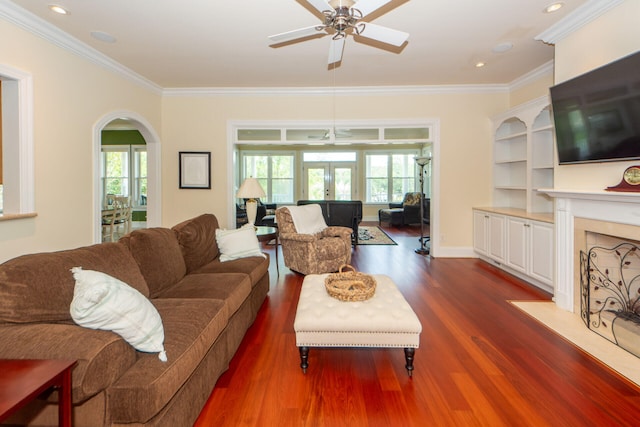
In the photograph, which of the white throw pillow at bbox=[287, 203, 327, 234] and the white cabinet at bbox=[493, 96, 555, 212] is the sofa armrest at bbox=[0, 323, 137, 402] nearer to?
the white throw pillow at bbox=[287, 203, 327, 234]

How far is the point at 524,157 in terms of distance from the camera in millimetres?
4969

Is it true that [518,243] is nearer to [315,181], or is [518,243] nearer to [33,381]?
[33,381]

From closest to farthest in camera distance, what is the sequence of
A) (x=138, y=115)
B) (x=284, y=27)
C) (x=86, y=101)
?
(x=284, y=27) → (x=86, y=101) → (x=138, y=115)

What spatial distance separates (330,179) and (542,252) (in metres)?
7.90

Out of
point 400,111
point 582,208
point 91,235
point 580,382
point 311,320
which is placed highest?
point 400,111

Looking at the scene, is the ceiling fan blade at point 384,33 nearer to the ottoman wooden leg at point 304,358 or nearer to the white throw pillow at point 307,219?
the ottoman wooden leg at point 304,358

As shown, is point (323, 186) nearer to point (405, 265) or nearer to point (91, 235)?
point (405, 265)

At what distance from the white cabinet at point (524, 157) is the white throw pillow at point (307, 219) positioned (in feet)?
9.54

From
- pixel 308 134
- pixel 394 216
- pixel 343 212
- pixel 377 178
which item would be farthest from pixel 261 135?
pixel 377 178

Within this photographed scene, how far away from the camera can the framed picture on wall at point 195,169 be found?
5.40 meters

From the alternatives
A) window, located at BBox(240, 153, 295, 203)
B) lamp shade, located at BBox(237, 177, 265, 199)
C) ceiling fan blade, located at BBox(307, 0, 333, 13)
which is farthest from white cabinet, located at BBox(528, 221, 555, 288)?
window, located at BBox(240, 153, 295, 203)

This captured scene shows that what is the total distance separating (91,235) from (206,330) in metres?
3.05

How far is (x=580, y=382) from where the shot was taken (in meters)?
2.03

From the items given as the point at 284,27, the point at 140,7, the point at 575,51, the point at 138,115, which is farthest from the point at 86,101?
the point at 575,51
